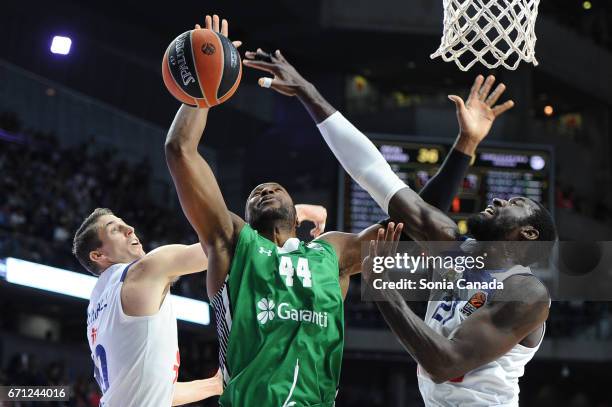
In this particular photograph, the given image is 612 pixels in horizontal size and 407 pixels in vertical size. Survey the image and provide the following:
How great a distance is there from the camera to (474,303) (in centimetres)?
372

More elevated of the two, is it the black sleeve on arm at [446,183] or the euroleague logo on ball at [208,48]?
the euroleague logo on ball at [208,48]

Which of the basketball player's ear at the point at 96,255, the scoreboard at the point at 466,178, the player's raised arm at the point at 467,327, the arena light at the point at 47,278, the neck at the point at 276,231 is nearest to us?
the player's raised arm at the point at 467,327

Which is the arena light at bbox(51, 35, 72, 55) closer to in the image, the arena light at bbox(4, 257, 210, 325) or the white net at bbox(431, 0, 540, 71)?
the white net at bbox(431, 0, 540, 71)

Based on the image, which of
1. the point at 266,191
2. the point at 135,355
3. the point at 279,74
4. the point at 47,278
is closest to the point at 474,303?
the point at 266,191

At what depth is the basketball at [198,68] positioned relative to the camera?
3719 millimetres

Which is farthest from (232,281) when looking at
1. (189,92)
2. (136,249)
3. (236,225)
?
(136,249)

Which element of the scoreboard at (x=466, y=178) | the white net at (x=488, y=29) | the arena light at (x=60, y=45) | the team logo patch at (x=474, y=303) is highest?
the scoreboard at (x=466, y=178)

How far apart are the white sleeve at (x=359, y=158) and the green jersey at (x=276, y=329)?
0.44 m

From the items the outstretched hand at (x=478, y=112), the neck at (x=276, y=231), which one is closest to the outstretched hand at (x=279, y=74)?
the neck at (x=276, y=231)

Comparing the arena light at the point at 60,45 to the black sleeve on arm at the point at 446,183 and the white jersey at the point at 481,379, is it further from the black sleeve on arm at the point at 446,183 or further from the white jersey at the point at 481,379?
the white jersey at the point at 481,379

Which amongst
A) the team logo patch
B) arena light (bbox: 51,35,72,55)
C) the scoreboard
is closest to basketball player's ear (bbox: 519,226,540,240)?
the team logo patch

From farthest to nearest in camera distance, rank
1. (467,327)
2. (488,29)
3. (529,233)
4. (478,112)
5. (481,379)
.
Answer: (488,29) → (478,112) → (529,233) → (481,379) → (467,327)

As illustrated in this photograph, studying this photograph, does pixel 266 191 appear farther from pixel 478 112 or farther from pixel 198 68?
pixel 478 112

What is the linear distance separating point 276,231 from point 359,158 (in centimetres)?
52
